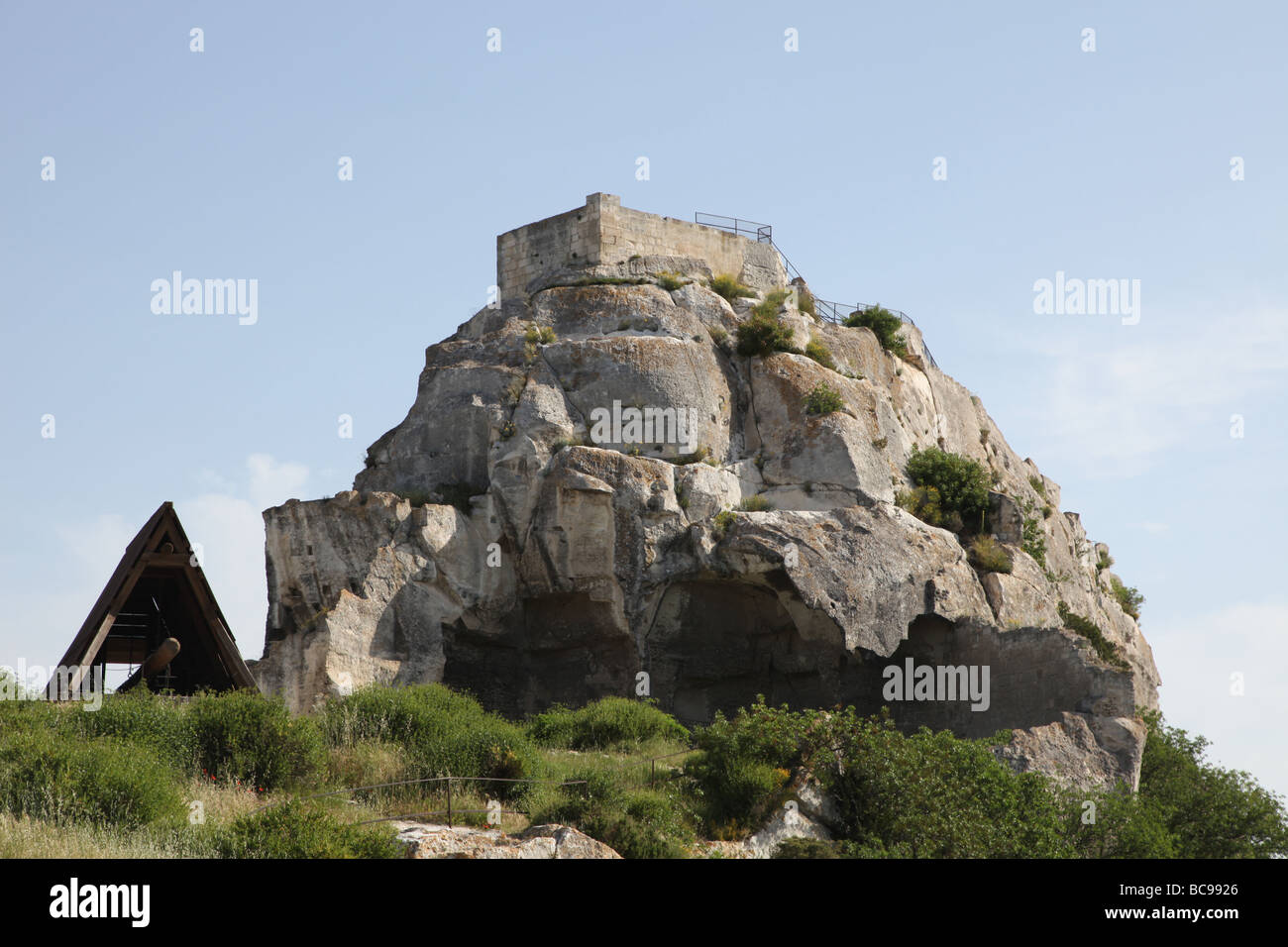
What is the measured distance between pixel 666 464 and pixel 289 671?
370 inches

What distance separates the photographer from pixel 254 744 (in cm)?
2245

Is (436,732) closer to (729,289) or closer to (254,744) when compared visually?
(254,744)

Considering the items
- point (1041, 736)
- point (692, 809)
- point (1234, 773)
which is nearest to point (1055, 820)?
point (1041, 736)

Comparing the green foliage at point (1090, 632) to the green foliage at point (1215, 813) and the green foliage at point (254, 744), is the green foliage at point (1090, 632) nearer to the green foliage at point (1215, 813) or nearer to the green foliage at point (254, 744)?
the green foliage at point (1215, 813)

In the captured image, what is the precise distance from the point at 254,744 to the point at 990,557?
1864 cm

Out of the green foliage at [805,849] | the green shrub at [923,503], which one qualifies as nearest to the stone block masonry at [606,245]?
the green shrub at [923,503]

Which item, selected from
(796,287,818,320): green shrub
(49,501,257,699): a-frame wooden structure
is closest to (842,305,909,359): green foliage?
(796,287,818,320): green shrub

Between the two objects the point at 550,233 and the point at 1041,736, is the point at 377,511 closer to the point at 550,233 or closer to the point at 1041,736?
the point at 550,233

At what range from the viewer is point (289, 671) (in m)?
29.6

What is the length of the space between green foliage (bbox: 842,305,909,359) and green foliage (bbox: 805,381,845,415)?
6.43m

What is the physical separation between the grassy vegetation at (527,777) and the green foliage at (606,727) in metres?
1.22

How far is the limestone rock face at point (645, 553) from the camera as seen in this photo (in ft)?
101

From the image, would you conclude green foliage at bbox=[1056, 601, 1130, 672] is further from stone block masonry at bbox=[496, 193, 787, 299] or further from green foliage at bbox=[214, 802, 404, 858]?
green foliage at bbox=[214, 802, 404, 858]

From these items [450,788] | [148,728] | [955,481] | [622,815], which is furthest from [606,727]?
[955,481]
